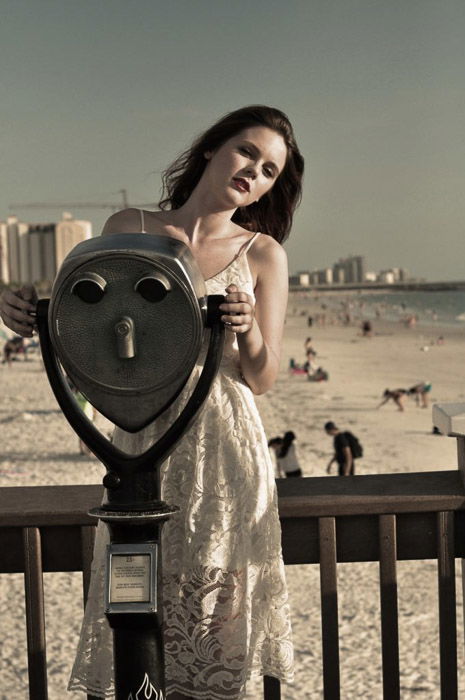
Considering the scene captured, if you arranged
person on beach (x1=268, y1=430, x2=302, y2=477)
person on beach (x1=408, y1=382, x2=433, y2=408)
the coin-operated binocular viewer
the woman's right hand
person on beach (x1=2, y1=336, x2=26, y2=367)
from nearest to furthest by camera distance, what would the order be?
1. the coin-operated binocular viewer
2. the woman's right hand
3. person on beach (x1=268, y1=430, x2=302, y2=477)
4. person on beach (x1=408, y1=382, x2=433, y2=408)
5. person on beach (x1=2, y1=336, x2=26, y2=367)

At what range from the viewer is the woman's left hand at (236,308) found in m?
1.47

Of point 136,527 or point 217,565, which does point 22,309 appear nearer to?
point 136,527

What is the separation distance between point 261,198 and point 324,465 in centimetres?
1138

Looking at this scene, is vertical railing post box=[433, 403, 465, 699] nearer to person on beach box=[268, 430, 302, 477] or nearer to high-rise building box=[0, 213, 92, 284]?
person on beach box=[268, 430, 302, 477]

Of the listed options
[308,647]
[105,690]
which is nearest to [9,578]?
[308,647]

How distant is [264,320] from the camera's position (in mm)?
1811

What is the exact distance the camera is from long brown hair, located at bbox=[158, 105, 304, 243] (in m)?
1.95

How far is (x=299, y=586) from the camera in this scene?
7.47 m

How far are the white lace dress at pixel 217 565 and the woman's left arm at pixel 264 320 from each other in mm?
56

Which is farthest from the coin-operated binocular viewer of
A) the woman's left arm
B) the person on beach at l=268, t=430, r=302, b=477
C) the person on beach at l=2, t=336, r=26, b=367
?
the person on beach at l=2, t=336, r=26, b=367

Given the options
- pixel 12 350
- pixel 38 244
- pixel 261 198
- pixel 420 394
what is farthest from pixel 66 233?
pixel 261 198

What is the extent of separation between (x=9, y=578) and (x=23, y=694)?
6.69 feet

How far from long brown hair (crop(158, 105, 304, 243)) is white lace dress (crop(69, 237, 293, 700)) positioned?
1.42 ft

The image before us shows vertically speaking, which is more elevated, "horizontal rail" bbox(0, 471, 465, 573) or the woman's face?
the woman's face
